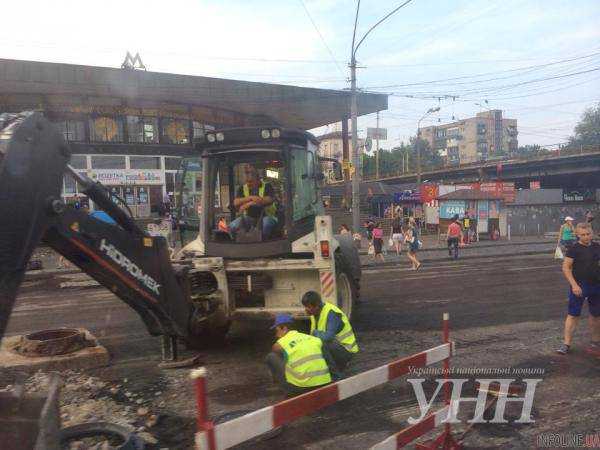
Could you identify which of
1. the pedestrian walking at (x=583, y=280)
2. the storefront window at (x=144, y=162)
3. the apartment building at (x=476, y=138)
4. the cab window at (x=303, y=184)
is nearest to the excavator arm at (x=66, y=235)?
the cab window at (x=303, y=184)

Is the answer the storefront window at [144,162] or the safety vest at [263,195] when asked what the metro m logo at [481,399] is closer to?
the safety vest at [263,195]

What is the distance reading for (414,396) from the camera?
5.15 metres

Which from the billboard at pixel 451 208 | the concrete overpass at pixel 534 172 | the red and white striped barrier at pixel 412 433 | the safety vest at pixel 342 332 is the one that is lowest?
the red and white striped barrier at pixel 412 433

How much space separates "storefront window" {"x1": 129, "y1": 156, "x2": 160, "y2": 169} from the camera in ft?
105

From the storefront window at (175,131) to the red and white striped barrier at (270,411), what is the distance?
32.5m

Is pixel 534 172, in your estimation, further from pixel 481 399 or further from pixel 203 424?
pixel 203 424

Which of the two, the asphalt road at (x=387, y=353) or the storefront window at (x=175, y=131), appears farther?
the storefront window at (x=175, y=131)

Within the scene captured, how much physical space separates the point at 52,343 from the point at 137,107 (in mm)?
28965

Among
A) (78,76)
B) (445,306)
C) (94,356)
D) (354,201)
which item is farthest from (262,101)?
(94,356)

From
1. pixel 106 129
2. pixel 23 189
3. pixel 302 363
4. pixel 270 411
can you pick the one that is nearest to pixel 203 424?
pixel 270 411

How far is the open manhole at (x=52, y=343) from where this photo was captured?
6.15 meters

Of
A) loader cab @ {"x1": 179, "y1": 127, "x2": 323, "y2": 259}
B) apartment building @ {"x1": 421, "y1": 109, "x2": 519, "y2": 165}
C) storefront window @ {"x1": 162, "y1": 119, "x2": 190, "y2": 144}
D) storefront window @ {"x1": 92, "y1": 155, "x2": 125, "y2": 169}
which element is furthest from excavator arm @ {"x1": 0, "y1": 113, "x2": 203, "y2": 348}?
apartment building @ {"x1": 421, "y1": 109, "x2": 519, "y2": 165}

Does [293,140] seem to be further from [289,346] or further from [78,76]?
[78,76]

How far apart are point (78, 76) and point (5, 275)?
27710mm
